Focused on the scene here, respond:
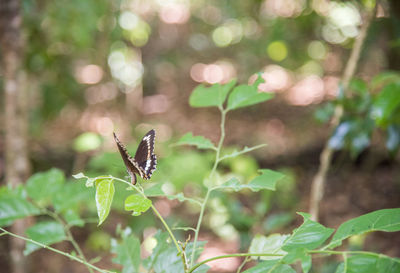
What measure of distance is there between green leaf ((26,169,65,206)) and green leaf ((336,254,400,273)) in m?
1.12

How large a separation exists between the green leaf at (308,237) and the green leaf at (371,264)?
0.07 meters

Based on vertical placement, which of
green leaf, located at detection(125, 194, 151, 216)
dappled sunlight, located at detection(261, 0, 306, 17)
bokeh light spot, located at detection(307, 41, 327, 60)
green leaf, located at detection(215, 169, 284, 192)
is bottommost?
bokeh light spot, located at detection(307, 41, 327, 60)

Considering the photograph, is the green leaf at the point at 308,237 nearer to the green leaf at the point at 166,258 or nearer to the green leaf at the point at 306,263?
the green leaf at the point at 306,263

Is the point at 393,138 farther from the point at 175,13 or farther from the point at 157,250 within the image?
the point at 175,13

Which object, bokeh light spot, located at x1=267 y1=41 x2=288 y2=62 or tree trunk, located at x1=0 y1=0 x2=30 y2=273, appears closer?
tree trunk, located at x1=0 y1=0 x2=30 y2=273

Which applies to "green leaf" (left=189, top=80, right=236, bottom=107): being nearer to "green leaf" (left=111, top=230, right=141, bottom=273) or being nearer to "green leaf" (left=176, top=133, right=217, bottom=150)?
"green leaf" (left=176, top=133, right=217, bottom=150)

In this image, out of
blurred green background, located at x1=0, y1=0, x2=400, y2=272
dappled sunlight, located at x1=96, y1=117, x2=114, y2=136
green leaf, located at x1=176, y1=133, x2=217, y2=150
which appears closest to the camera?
green leaf, located at x1=176, y1=133, x2=217, y2=150

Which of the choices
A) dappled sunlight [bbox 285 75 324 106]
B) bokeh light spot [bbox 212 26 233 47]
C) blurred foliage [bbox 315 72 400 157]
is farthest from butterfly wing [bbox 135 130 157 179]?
bokeh light spot [bbox 212 26 233 47]

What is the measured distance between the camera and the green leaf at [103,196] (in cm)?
73

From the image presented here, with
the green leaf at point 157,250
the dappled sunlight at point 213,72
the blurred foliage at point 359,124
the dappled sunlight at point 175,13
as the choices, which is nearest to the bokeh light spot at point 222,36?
the dappled sunlight at point 213,72

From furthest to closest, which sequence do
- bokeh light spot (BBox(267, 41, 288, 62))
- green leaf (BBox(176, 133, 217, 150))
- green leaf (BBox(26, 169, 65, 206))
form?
bokeh light spot (BBox(267, 41, 288, 62)) < green leaf (BBox(26, 169, 65, 206)) < green leaf (BBox(176, 133, 217, 150))

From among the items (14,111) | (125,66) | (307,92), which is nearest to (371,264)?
(14,111)

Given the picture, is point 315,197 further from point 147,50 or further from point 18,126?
point 147,50

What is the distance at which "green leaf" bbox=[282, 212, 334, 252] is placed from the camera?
0.71 meters
